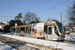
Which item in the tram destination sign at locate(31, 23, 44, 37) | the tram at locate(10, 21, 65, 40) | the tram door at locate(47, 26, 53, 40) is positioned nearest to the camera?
the tram at locate(10, 21, 65, 40)

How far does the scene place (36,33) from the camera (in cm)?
1725

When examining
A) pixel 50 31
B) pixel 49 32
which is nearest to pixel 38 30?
pixel 49 32

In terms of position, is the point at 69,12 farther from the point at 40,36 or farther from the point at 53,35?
the point at 40,36

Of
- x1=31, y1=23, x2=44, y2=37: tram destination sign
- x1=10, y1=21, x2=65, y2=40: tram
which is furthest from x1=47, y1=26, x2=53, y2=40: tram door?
x1=31, y1=23, x2=44, y2=37: tram destination sign

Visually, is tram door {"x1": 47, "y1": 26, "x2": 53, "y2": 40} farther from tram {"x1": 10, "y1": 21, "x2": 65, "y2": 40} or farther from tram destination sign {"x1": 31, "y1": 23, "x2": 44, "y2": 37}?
tram destination sign {"x1": 31, "y1": 23, "x2": 44, "y2": 37}

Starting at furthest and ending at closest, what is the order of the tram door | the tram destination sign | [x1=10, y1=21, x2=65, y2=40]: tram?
the tram destination sign → the tram door → [x1=10, y1=21, x2=65, y2=40]: tram

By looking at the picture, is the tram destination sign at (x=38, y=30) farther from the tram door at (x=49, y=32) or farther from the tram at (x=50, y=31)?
the tram door at (x=49, y=32)

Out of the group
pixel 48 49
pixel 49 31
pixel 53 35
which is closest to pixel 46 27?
pixel 49 31

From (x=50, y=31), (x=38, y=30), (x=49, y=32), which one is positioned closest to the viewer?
(x=50, y=31)

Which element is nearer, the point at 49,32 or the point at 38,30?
the point at 49,32

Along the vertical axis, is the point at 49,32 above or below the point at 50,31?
below

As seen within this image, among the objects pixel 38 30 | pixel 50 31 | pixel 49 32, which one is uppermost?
pixel 38 30

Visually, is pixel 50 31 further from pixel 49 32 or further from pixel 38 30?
pixel 38 30

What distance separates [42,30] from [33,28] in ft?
8.44
